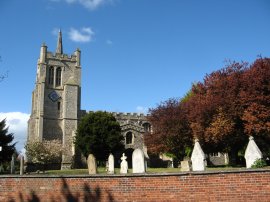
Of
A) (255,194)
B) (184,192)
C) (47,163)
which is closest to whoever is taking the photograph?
(255,194)

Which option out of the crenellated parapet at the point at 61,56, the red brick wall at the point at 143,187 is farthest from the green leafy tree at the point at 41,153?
the red brick wall at the point at 143,187

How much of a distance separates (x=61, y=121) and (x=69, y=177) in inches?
1894

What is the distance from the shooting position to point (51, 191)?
11211 mm

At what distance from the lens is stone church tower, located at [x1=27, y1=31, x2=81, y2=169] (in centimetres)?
5656

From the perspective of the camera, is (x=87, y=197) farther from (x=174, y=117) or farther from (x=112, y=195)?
(x=174, y=117)

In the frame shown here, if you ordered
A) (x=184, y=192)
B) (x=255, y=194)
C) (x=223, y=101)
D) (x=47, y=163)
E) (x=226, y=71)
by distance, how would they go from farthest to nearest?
(x=47, y=163)
(x=226, y=71)
(x=223, y=101)
(x=184, y=192)
(x=255, y=194)

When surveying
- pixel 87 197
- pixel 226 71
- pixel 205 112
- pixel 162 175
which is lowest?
pixel 87 197

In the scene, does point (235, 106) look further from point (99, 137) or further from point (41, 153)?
point (41, 153)

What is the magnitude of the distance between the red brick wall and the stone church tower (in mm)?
42610

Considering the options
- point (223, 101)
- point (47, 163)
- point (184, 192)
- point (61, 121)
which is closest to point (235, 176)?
point (184, 192)

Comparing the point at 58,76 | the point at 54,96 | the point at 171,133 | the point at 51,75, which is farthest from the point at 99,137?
the point at 51,75

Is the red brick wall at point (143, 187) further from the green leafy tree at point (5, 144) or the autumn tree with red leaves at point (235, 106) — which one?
the green leafy tree at point (5, 144)

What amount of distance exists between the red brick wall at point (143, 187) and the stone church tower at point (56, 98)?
140ft

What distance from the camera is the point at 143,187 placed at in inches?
419
